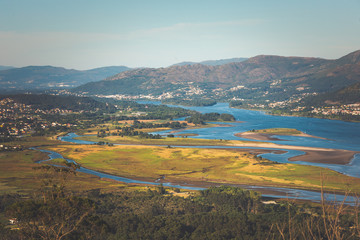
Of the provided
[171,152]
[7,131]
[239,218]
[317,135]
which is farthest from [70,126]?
[239,218]

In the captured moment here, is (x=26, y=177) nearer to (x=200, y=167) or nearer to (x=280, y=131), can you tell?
(x=200, y=167)

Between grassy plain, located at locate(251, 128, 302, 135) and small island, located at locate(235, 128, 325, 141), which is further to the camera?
grassy plain, located at locate(251, 128, 302, 135)

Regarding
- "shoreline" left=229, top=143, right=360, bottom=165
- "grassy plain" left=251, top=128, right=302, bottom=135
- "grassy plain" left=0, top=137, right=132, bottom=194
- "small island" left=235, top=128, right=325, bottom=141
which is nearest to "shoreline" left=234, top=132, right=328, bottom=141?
"small island" left=235, top=128, right=325, bottom=141

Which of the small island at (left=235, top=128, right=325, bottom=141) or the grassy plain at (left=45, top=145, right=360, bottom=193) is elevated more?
the small island at (left=235, top=128, right=325, bottom=141)

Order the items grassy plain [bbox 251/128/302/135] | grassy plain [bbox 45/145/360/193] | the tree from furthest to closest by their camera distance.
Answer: grassy plain [bbox 251/128/302/135] < grassy plain [bbox 45/145/360/193] < the tree

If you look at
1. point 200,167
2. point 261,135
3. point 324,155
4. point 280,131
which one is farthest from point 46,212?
point 280,131

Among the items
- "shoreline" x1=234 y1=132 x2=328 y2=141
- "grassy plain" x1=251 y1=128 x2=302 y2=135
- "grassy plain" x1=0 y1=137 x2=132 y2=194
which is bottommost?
"grassy plain" x1=0 y1=137 x2=132 y2=194

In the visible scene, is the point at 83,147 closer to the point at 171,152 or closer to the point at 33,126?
the point at 171,152

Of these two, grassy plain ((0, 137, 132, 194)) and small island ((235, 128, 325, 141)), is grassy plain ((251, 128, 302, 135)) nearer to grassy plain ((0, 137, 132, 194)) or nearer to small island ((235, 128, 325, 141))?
small island ((235, 128, 325, 141))

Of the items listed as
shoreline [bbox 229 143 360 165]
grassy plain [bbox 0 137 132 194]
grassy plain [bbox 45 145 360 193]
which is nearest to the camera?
grassy plain [bbox 0 137 132 194]
